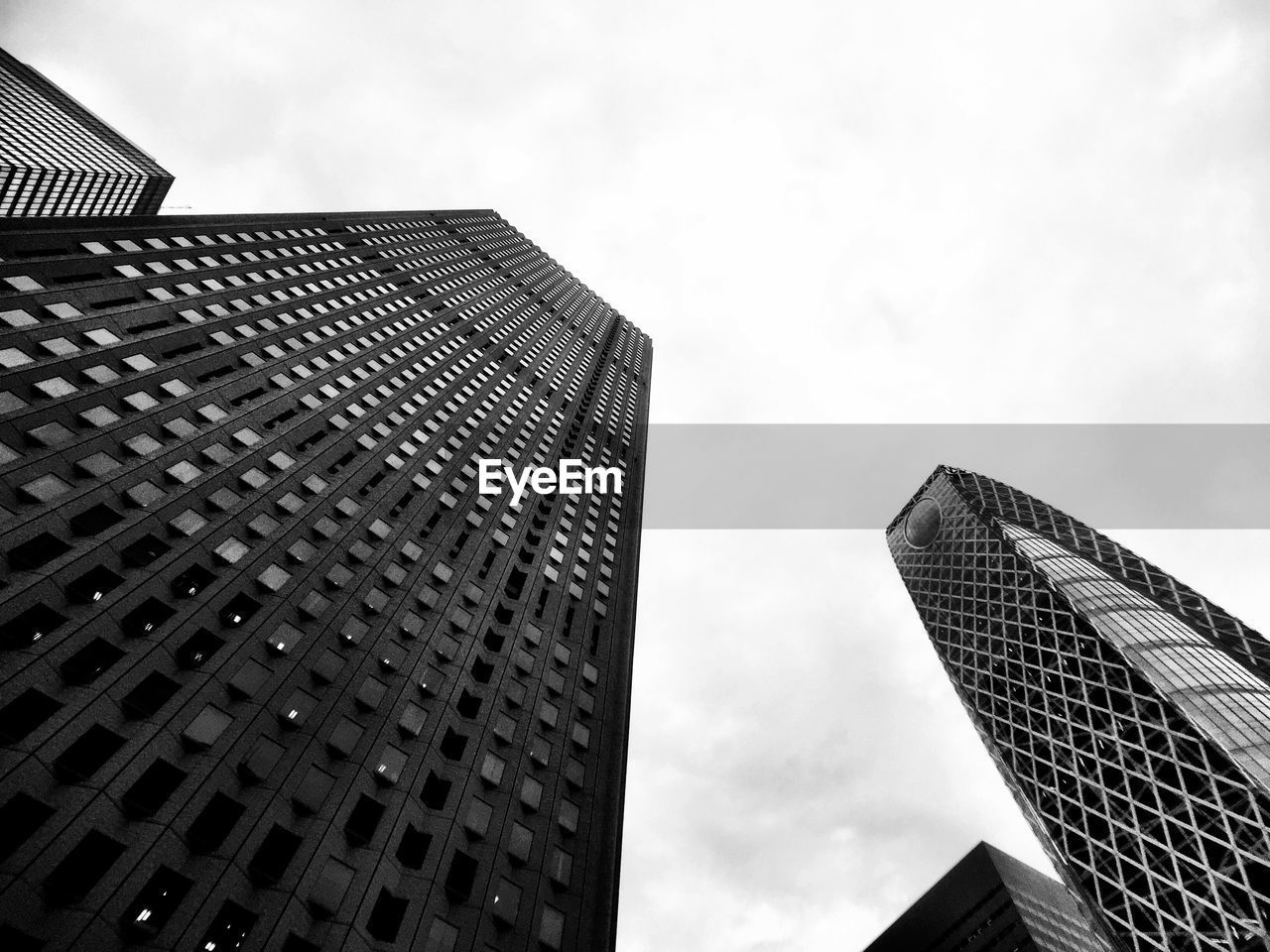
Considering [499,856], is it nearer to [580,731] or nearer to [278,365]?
[580,731]

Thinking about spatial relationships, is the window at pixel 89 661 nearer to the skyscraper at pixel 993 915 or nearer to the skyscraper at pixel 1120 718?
the skyscraper at pixel 1120 718

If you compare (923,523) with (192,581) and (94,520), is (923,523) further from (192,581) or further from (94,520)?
(94,520)

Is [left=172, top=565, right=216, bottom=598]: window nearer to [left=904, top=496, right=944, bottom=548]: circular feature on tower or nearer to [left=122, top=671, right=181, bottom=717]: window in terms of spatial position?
[left=122, top=671, right=181, bottom=717]: window

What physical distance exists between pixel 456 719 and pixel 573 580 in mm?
18365

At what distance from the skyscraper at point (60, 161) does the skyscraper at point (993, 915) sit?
583 feet

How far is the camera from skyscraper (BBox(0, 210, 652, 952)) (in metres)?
22.2

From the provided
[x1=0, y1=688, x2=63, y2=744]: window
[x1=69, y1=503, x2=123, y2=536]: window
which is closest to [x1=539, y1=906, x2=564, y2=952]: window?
[x1=0, y1=688, x2=63, y2=744]: window

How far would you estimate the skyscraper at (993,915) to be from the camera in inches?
4107

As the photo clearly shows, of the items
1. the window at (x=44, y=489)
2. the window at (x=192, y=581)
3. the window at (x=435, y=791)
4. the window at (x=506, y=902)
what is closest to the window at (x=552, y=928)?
the window at (x=506, y=902)

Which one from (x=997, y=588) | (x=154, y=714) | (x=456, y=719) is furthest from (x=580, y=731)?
(x=997, y=588)

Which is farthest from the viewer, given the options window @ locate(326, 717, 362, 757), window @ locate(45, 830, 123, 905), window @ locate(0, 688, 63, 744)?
window @ locate(326, 717, 362, 757)

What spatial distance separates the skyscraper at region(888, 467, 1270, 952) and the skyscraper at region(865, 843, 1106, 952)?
26.8 m

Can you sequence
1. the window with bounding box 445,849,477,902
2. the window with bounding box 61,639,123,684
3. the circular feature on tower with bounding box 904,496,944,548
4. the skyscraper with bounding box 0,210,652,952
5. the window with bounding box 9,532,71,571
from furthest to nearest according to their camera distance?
the circular feature on tower with bounding box 904,496,944,548 → the window with bounding box 445,849,477,902 → the window with bounding box 9,532,71,571 → the window with bounding box 61,639,123,684 → the skyscraper with bounding box 0,210,652,952

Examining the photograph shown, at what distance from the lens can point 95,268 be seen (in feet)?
139
